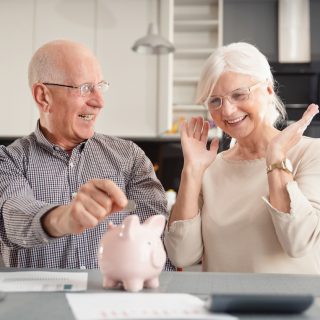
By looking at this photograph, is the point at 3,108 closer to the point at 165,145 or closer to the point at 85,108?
the point at 165,145

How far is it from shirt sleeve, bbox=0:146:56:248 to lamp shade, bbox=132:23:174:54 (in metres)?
2.20

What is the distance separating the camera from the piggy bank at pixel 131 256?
101cm

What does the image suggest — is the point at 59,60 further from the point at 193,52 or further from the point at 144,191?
the point at 193,52

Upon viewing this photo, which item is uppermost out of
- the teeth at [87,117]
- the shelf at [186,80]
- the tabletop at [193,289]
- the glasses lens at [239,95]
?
the shelf at [186,80]

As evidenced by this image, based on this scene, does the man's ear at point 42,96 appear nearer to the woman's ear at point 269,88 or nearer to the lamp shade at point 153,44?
the woman's ear at point 269,88

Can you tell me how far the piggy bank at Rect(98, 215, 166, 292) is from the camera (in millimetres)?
1006

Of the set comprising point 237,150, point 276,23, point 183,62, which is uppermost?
point 276,23

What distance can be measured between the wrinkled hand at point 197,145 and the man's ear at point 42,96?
1.36ft

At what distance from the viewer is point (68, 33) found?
421 centimetres

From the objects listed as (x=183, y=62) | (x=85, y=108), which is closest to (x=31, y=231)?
(x=85, y=108)

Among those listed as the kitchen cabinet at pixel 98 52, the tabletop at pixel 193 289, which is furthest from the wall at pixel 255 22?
the tabletop at pixel 193 289

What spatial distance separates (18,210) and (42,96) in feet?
1.61

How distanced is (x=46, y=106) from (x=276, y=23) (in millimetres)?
2998

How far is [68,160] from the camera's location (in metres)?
1.61
